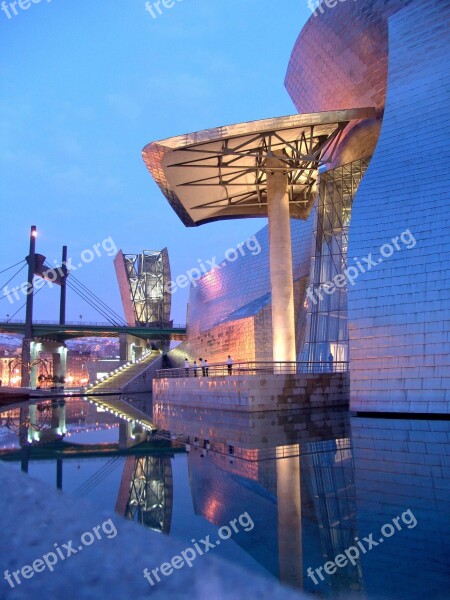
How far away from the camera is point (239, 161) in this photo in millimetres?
16297

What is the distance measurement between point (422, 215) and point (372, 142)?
806 cm

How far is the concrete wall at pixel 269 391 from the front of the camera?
1307 cm

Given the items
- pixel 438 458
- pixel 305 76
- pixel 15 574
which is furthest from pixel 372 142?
pixel 15 574

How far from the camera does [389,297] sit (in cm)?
1158

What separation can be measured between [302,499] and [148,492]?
1.45 meters

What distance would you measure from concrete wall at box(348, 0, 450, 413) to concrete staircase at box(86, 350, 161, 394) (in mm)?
25916

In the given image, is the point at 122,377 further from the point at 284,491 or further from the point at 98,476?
the point at 284,491

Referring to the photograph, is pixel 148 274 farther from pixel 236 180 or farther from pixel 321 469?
pixel 321 469

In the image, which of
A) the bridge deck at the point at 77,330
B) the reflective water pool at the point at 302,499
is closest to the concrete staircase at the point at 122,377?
the bridge deck at the point at 77,330

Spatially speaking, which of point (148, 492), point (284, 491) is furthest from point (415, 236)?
point (148, 492)

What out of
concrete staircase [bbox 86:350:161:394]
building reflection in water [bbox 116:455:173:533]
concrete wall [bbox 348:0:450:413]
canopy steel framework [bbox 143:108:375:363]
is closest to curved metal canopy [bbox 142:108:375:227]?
canopy steel framework [bbox 143:108:375:363]

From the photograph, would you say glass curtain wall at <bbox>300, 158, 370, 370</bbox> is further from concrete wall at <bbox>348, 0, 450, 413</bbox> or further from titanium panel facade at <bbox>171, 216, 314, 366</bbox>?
concrete wall at <bbox>348, 0, 450, 413</bbox>

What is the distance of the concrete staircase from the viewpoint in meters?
35.2

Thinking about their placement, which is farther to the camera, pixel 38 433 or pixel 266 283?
pixel 266 283
